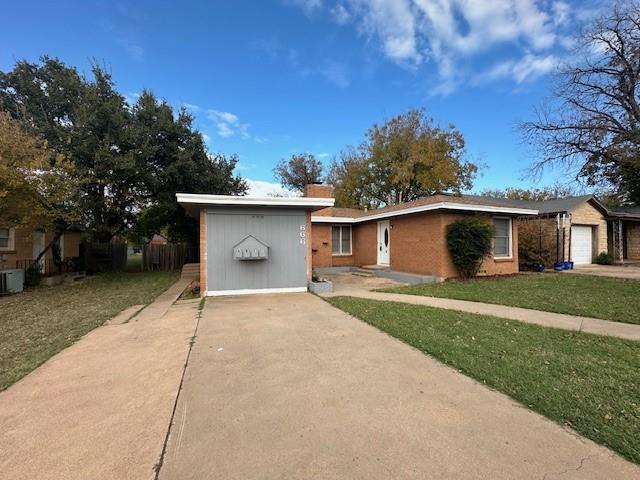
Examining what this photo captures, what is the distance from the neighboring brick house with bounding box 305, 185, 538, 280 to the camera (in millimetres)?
11281

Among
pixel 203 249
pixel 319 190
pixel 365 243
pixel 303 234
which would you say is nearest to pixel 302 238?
pixel 303 234

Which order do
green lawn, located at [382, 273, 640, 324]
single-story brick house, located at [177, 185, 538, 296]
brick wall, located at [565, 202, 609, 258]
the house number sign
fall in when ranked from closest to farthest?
green lawn, located at [382, 273, 640, 324] → single-story brick house, located at [177, 185, 538, 296] → the house number sign → brick wall, located at [565, 202, 609, 258]

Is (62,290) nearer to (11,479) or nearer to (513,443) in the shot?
(11,479)

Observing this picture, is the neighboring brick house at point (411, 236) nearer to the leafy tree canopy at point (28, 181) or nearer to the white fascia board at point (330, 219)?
the white fascia board at point (330, 219)

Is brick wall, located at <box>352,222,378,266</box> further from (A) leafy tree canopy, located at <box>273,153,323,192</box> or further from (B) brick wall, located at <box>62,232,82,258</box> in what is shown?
(A) leafy tree canopy, located at <box>273,153,323,192</box>

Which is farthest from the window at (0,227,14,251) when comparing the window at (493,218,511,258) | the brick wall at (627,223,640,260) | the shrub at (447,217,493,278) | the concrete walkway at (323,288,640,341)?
the brick wall at (627,223,640,260)

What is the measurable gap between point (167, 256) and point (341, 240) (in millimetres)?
11341

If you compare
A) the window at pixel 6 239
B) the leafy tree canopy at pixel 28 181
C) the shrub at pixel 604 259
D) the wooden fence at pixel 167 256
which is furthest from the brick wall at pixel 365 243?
the window at pixel 6 239

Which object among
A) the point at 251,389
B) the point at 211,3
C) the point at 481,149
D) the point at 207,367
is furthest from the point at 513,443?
the point at 481,149

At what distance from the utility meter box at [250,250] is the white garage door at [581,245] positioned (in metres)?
16.3

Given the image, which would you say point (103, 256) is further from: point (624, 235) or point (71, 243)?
point (624, 235)

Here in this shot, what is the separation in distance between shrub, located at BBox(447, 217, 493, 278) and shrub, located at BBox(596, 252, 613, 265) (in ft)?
35.6

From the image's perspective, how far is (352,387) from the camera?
342 cm

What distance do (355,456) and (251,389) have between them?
144 centimetres
